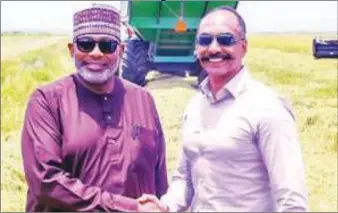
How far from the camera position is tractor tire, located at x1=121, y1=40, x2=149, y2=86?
12.0m

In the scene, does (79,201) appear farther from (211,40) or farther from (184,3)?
(184,3)

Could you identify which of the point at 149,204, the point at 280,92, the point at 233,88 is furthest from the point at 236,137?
the point at 280,92

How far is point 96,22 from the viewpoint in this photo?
279cm

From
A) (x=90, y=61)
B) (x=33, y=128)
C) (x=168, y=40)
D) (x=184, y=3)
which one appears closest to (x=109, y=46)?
(x=90, y=61)

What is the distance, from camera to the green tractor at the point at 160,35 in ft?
38.7

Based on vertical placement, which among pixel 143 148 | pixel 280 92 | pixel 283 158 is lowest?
pixel 280 92

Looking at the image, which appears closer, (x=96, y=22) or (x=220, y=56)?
(x=220, y=56)

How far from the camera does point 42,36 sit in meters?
44.6

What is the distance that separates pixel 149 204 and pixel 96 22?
71 centimetres

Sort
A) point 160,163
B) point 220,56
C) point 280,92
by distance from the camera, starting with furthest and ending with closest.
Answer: point 280,92, point 160,163, point 220,56

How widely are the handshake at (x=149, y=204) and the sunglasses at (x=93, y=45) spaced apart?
559 millimetres

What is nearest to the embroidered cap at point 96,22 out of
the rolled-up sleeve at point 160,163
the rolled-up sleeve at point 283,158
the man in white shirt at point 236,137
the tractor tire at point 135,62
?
the rolled-up sleeve at point 160,163

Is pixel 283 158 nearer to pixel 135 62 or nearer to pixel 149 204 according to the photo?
pixel 149 204

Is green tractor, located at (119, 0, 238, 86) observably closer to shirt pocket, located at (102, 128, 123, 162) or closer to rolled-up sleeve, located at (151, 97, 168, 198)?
rolled-up sleeve, located at (151, 97, 168, 198)
